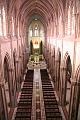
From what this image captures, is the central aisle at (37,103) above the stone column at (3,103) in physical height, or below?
below

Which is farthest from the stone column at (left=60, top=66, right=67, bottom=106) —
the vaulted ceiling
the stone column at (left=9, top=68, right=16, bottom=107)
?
the vaulted ceiling

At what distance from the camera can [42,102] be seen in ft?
59.0

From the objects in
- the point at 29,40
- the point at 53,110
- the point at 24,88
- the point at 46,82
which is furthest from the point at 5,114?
the point at 29,40

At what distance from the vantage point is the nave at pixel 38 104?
47.7 ft

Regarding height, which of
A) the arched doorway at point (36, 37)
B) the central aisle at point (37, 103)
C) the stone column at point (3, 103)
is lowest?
the central aisle at point (37, 103)

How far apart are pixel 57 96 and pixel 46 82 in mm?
5131

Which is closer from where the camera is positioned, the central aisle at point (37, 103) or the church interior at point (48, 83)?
the church interior at point (48, 83)

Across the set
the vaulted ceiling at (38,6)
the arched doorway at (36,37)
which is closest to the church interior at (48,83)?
the vaulted ceiling at (38,6)

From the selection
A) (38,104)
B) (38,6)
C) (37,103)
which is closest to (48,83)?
(37,103)

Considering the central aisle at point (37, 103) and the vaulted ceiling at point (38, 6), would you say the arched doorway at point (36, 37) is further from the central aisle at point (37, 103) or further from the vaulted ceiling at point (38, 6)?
the central aisle at point (37, 103)

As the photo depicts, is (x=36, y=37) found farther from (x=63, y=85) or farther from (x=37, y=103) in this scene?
(x=63, y=85)

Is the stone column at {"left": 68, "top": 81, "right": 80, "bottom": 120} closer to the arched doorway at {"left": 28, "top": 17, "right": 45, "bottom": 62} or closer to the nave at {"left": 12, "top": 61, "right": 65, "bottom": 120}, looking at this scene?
the nave at {"left": 12, "top": 61, "right": 65, "bottom": 120}

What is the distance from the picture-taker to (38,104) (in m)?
17.6

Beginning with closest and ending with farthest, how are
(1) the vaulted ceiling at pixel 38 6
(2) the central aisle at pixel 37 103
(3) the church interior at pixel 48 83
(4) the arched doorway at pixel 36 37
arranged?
1. (3) the church interior at pixel 48 83
2. (2) the central aisle at pixel 37 103
3. (1) the vaulted ceiling at pixel 38 6
4. (4) the arched doorway at pixel 36 37
